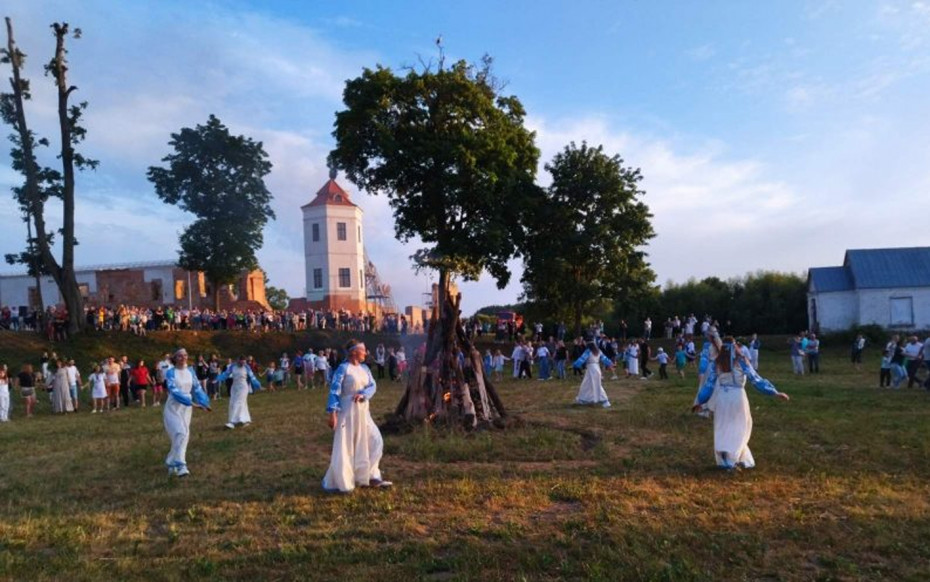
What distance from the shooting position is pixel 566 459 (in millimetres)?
12109

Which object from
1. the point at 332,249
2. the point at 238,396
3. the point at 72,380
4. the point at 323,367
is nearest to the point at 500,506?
the point at 238,396

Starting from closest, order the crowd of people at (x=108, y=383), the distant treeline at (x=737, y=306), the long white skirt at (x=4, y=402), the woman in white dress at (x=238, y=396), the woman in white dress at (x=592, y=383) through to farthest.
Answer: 1. the woman in white dress at (x=238, y=396)
2. the woman in white dress at (x=592, y=383)
3. the long white skirt at (x=4, y=402)
4. the crowd of people at (x=108, y=383)
5. the distant treeline at (x=737, y=306)

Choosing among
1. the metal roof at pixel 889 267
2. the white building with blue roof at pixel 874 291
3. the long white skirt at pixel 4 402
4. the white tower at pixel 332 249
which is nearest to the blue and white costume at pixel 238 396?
the long white skirt at pixel 4 402

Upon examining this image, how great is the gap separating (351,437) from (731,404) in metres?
5.61

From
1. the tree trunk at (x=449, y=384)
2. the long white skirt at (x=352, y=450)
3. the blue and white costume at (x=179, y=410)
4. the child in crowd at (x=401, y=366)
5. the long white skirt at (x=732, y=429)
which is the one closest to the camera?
the long white skirt at (x=352, y=450)

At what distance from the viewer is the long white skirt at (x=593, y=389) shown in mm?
20188

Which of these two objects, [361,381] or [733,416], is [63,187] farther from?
[733,416]

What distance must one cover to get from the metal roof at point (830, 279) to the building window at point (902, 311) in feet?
8.36

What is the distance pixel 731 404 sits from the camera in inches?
439

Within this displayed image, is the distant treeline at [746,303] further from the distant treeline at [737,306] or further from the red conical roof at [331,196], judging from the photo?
the red conical roof at [331,196]

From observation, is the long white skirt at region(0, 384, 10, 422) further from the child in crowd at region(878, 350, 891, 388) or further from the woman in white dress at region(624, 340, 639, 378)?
the child in crowd at region(878, 350, 891, 388)

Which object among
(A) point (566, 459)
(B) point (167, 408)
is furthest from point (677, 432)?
(B) point (167, 408)

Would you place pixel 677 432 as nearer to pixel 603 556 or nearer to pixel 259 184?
pixel 603 556

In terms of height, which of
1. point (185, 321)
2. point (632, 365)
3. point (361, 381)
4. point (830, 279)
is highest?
point (830, 279)
